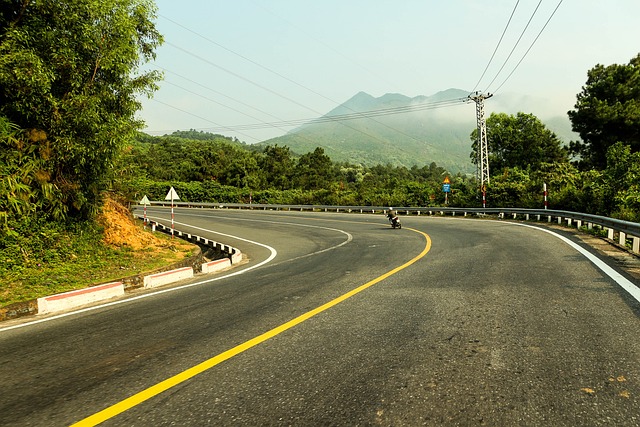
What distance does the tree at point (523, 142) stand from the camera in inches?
2376

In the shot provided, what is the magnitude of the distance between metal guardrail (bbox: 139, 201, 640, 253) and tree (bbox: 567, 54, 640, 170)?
25038mm

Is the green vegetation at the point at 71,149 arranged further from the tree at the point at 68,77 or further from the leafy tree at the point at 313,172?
the leafy tree at the point at 313,172

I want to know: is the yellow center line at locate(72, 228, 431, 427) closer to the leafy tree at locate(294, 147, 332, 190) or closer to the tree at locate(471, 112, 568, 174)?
the tree at locate(471, 112, 568, 174)

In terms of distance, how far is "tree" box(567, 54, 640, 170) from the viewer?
40.7 metres

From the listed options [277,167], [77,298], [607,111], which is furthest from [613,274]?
[277,167]

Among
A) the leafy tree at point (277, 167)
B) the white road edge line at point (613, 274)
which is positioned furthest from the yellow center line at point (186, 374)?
the leafy tree at point (277, 167)

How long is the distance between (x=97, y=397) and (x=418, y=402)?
95.3 inches

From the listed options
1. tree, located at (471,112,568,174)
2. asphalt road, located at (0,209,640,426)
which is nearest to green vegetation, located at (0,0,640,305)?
asphalt road, located at (0,209,640,426)

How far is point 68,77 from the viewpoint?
10508 millimetres

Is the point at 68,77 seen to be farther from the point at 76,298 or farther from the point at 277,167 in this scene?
the point at 277,167

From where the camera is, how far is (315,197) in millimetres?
47656

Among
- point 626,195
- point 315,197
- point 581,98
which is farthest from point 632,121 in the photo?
point 315,197

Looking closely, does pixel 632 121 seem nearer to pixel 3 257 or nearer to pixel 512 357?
pixel 512 357

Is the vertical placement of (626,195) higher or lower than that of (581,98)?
lower
